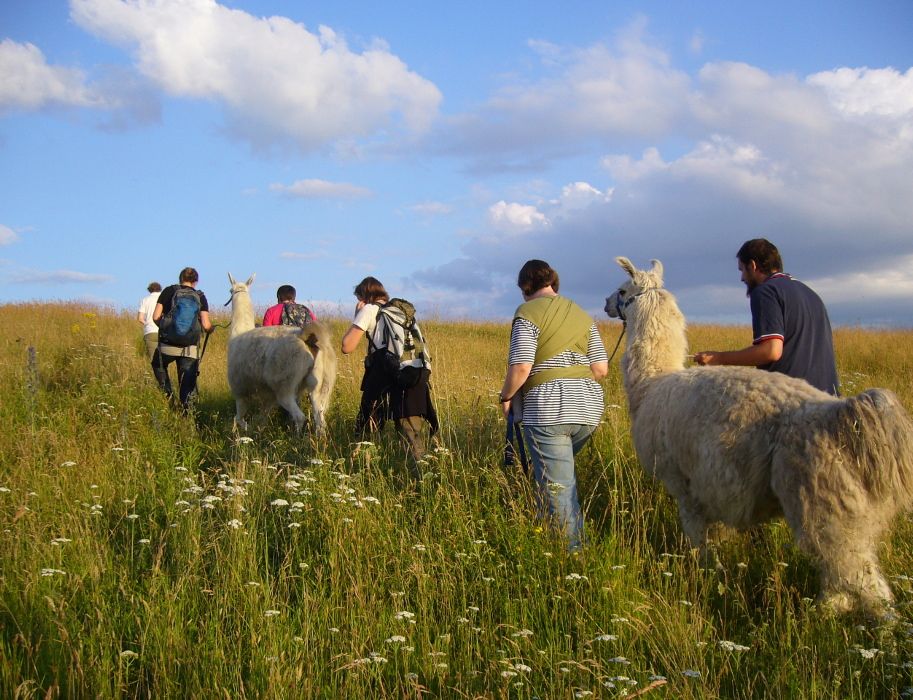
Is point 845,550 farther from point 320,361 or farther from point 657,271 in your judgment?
point 320,361

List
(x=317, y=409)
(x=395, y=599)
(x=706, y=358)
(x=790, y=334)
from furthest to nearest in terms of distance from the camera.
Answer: (x=317, y=409), (x=706, y=358), (x=790, y=334), (x=395, y=599)

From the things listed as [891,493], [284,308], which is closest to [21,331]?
[284,308]

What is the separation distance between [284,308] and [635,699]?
26.6ft

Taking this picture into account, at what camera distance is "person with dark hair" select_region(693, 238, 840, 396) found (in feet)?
15.4

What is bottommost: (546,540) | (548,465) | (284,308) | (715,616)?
(715,616)

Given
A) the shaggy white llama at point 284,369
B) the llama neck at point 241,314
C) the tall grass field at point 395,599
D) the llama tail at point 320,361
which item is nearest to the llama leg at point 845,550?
the tall grass field at point 395,599

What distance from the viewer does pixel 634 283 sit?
582 cm

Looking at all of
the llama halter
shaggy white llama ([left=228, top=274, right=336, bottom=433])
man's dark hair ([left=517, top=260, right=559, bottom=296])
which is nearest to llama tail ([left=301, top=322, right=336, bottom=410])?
shaggy white llama ([left=228, top=274, right=336, bottom=433])

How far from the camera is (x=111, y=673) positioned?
10.6 ft

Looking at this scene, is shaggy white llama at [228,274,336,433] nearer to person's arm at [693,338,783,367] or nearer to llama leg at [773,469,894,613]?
person's arm at [693,338,783,367]

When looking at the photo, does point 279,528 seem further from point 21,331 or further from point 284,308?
point 21,331

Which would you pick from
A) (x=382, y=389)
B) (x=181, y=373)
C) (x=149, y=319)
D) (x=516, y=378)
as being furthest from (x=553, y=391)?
(x=149, y=319)

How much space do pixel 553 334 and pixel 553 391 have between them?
386mm

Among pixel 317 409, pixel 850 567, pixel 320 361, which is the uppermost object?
pixel 320 361
